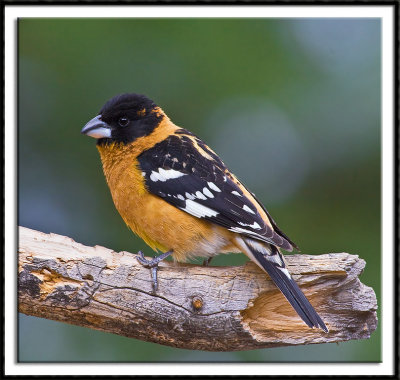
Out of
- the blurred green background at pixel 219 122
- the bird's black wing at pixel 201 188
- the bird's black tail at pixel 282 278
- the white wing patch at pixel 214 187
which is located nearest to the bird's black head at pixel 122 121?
the bird's black wing at pixel 201 188

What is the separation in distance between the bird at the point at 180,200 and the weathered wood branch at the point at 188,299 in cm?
17

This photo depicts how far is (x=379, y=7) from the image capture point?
4.44 meters

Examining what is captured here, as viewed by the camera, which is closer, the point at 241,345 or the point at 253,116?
the point at 241,345

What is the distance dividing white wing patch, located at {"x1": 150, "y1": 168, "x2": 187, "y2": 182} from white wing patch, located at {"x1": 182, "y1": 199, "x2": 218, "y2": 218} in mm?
253

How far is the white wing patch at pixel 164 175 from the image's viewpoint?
4449 mm

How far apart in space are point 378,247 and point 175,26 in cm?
247

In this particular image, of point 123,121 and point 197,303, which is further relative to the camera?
point 123,121

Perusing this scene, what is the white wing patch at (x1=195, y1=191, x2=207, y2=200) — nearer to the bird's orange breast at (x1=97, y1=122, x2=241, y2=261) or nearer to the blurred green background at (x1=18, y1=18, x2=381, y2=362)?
the bird's orange breast at (x1=97, y1=122, x2=241, y2=261)

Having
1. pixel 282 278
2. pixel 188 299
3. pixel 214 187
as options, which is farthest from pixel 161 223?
pixel 282 278

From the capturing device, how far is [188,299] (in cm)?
411

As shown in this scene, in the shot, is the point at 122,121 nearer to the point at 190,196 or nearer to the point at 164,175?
the point at 164,175

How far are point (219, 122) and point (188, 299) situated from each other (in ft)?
7.13

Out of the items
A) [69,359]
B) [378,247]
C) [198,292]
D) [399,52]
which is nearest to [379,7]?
[399,52]

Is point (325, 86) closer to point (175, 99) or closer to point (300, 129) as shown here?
point (300, 129)
